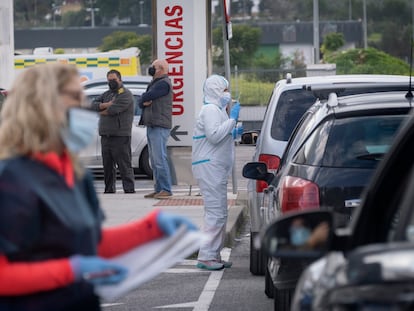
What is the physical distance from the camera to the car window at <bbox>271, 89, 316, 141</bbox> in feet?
37.6

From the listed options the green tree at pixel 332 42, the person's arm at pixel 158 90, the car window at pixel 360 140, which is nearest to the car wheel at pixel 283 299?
the car window at pixel 360 140

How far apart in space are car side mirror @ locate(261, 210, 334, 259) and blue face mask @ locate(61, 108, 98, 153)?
722 millimetres

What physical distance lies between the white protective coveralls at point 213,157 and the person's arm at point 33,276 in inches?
278

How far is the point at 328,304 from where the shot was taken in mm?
3947

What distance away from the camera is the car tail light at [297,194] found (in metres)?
7.44

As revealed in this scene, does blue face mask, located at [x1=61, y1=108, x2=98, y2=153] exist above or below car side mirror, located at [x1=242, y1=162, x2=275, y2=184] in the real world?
above

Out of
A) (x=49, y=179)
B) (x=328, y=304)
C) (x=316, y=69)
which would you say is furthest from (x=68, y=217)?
(x=316, y=69)

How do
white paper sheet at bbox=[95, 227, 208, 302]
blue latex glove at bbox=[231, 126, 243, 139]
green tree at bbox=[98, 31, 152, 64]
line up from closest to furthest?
white paper sheet at bbox=[95, 227, 208, 302] → blue latex glove at bbox=[231, 126, 243, 139] → green tree at bbox=[98, 31, 152, 64]

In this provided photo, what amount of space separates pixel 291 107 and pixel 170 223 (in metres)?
7.14

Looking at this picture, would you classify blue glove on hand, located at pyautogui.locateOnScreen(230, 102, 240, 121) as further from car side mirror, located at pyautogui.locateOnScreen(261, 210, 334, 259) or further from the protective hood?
car side mirror, located at pyautogui.locateOnScreen(261, 210, 334, 259)

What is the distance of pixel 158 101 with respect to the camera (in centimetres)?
1698

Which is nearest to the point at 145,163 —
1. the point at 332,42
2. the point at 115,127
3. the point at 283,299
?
the point at 115,127

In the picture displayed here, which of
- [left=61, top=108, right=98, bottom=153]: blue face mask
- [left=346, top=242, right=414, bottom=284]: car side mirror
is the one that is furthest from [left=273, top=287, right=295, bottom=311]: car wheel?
[left=346, top=242, right=414, bottom=284]: car side mirror

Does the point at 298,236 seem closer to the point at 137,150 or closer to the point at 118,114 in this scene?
the point at 118,114
